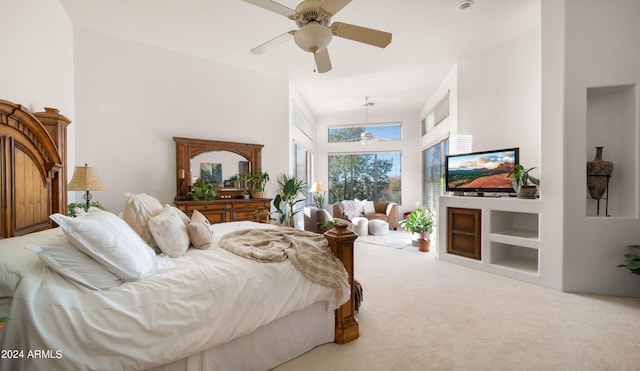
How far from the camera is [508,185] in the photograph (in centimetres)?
346

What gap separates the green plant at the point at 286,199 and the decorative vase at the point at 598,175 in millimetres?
3933

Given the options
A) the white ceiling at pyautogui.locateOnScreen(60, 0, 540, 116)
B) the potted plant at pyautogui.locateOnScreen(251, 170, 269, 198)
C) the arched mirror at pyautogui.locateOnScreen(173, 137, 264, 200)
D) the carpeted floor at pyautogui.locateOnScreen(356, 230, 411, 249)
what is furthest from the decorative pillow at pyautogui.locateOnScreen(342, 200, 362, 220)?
the white ceiling at pyautogui.locateOnScreen(60, 0, 540, 116)

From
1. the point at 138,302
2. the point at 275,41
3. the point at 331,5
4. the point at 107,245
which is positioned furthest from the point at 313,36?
the point at 138,302

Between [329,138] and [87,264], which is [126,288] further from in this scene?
[329,138]

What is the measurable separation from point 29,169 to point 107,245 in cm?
118

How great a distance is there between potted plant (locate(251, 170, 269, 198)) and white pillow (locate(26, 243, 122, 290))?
327 centimetres

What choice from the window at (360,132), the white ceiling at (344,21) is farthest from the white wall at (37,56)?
the window at (360,132)

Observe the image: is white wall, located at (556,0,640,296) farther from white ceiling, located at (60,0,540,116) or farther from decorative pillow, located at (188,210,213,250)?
decorative pillow, located at (188,210,213,250)

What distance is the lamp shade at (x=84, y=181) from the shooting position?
8.77ft

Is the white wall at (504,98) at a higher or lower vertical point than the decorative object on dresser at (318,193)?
higher

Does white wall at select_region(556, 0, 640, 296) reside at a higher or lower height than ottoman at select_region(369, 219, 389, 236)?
higher

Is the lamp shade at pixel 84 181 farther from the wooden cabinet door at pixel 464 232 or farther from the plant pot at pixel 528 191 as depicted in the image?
the plant pot at pixel 528 191

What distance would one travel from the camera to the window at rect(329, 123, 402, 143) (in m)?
7.64

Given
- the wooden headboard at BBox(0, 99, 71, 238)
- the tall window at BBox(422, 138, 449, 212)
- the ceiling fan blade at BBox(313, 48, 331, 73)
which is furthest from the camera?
the tall window at BBox(422, 138, 449, 212)
